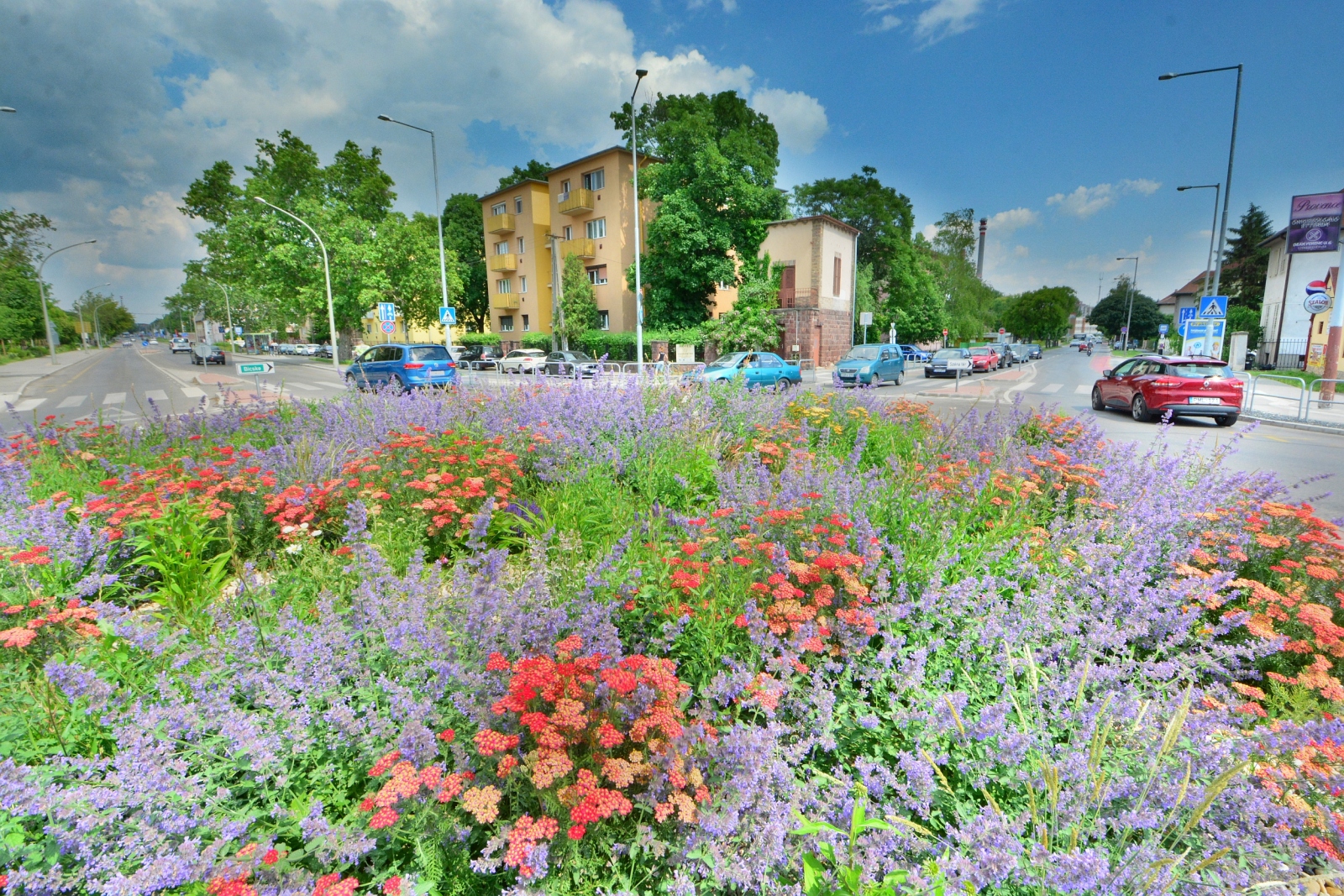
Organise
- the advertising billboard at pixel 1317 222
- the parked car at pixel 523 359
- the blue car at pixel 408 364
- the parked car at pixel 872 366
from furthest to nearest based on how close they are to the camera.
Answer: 1. the parked car at pixel 523 359
2. the parked car at pixel 872 366
3. the blue car at pixel 408 364
4. the advertising billboard at pixel 1317 222

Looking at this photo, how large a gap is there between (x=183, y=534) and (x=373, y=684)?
2.17m

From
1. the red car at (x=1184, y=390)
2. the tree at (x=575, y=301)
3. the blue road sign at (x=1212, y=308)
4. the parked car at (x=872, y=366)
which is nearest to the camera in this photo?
the red car at (x=1184, y=390)

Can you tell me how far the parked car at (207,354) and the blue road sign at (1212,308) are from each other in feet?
159

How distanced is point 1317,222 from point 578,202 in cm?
3407

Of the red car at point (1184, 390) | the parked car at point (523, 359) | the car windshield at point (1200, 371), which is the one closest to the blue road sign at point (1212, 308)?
the red car at point (1184, 390)

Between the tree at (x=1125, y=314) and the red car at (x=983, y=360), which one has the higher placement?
the tree at (x=1125, y=314)

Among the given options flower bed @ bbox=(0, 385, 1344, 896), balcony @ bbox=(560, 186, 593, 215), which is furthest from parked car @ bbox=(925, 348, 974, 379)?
flower bed @ bbox=(0, 385, 1344, 896)

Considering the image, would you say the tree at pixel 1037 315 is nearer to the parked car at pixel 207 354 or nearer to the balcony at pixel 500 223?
the balcony at pixel 500 223

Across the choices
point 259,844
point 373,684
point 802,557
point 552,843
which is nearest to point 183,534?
point 373,684

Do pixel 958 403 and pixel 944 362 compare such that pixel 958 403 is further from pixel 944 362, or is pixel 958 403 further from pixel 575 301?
pixel 575 301

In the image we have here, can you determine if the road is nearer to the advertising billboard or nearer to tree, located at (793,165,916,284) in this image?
the advertising billboard

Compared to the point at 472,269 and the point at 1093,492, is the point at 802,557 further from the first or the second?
the point at 472,269

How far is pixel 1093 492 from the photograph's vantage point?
168 inches

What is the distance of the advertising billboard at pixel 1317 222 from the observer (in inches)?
731
